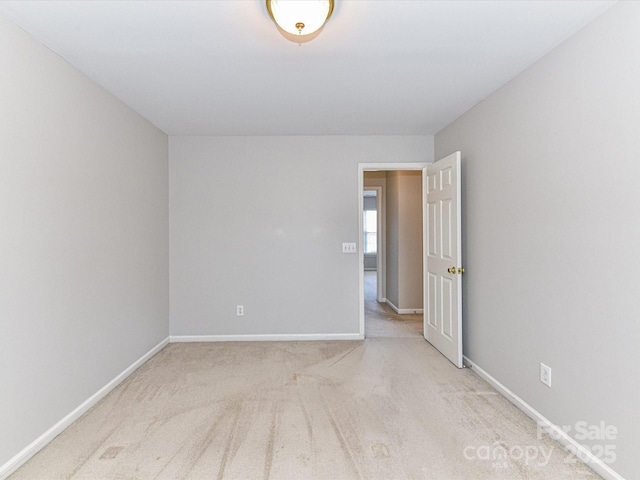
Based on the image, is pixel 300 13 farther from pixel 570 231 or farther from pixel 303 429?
pixel 303 429

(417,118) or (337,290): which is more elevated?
(417,118)

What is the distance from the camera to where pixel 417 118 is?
3566 mm

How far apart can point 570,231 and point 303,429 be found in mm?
1974

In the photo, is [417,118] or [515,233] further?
[417,118]

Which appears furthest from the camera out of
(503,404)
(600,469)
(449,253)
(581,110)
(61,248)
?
(449,253)

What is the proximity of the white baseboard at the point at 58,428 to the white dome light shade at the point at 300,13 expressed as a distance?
261cm

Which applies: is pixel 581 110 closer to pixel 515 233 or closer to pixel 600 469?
pixel 515 233

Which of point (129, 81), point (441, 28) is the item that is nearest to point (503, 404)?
point (441, 28)

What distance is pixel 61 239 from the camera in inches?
89.7

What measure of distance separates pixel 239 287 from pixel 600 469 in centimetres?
335

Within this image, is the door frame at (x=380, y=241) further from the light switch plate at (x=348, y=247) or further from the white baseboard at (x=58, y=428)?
the white baseboard at (x=58, y=428)

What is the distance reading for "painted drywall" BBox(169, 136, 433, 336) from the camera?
13.6 feet

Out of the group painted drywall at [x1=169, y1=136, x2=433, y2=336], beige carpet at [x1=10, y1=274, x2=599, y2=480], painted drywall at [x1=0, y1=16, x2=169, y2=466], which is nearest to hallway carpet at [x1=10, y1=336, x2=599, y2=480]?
beige carpet at [x1=10, y1=274, x2=599, y2=480]

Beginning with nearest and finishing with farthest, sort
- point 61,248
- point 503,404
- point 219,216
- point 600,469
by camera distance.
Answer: point 600,469, point 61,248, point 503,404, point 219,216
